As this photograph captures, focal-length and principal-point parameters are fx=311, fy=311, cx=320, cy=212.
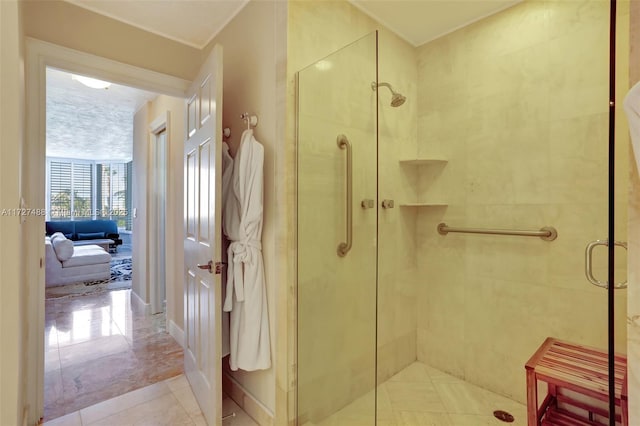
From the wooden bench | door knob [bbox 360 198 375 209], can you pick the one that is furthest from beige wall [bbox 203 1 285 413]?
the wooden bench

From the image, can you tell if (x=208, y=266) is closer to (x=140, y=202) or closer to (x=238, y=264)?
(x=238, y=264)

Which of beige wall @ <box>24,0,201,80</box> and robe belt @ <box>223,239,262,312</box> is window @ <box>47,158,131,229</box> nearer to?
beige wall @ <box>24,0,201,80</box>

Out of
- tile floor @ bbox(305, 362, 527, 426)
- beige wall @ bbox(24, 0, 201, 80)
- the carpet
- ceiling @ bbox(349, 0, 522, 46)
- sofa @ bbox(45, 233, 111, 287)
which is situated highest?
ceiling @ bbox(349, 0, 522, 46)

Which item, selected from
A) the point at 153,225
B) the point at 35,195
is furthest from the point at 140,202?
the point at 35,195

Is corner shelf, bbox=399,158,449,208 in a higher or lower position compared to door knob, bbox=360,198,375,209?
higher

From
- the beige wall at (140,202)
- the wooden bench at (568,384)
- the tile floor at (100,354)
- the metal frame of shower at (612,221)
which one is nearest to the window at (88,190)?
the beige wall at (140,202)

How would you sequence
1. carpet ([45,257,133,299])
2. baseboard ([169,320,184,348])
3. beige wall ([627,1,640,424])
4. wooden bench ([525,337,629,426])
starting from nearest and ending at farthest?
beige wall ([627,1,640,424]) → wooden bench ([525,337,629,426]) → baseboard ([169,320,184,348]) → carpet ([45,257,133,299])

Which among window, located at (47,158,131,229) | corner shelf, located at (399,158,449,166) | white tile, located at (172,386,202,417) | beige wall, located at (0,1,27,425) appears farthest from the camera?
window, located at (47,158,131,229)

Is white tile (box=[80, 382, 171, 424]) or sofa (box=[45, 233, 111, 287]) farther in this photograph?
sofa (box=[45, 233, 111, 287])

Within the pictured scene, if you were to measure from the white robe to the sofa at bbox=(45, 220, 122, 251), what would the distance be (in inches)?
308

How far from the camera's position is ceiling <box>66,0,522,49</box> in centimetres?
195

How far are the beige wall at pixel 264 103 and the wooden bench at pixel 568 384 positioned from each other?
4.08 feet

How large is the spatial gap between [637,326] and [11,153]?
1732 mm

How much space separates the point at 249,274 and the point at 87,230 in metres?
8.96
